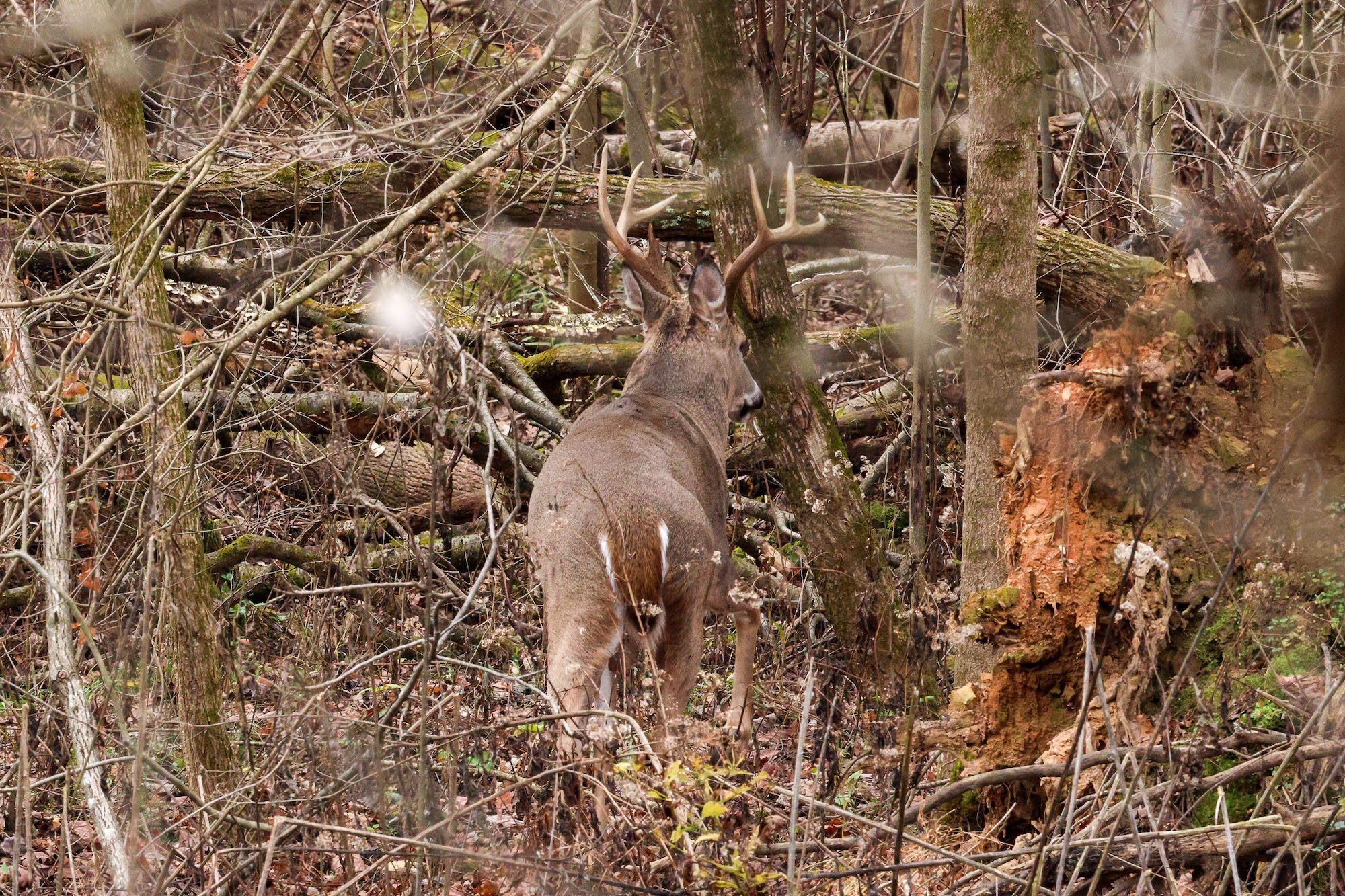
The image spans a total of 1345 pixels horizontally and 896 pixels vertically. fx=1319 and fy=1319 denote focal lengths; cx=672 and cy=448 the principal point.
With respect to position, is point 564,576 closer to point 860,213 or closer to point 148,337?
point 148,337

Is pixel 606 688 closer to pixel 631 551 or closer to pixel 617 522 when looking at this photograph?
pixel 631 551

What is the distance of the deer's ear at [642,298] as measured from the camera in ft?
23.5

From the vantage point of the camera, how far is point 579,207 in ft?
24.3

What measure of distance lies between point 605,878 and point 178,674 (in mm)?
2367

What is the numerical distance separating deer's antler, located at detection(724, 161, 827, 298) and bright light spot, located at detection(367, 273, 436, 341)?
1478 mm

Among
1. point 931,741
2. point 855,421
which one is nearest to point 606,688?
point 931,741

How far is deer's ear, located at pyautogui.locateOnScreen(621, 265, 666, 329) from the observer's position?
7.16 metres

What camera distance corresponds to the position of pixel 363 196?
7125 millimetres

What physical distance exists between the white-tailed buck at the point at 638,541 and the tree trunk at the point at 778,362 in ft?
0.65

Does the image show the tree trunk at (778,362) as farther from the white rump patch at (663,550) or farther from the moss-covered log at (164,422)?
the moss-covered log at (164,422)

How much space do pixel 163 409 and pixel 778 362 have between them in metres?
2.80

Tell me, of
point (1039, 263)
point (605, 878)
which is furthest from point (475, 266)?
point (605, 878)

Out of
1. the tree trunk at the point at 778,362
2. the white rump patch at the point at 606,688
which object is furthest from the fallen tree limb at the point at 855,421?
the white rump patch at the point at 606,688

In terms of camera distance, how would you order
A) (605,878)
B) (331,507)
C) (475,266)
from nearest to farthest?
(605,878), (331,507), (475,266)
